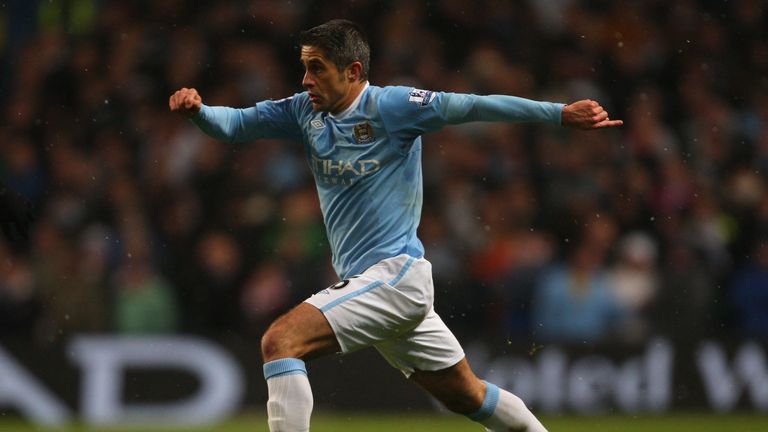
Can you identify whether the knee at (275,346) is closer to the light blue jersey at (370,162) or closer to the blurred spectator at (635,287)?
the light blue jersey at (370,162)

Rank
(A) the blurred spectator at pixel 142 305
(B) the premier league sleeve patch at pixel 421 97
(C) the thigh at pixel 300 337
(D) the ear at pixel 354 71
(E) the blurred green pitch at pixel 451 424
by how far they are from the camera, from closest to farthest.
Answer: (C) the thigh at pixel 300 337 → (B) the premier league sleeve patch at pixel 421 97 → (D) the ear at pixel 354 71 → (E) the blurred green pitch at pixel 451 424 → (A) the blurred spectator at pixel 142 305

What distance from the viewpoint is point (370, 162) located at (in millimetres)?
6285

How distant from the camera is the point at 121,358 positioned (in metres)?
11.1

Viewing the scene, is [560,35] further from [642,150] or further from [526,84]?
[642,150]

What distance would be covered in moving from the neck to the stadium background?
5.21 meters

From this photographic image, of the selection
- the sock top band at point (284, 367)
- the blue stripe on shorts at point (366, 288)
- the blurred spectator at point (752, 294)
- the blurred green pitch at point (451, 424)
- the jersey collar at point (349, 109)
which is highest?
the jersey collar at point (349, 109)

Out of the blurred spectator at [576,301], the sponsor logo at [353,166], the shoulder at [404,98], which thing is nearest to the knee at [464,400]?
the sponsor logo at [353,166]

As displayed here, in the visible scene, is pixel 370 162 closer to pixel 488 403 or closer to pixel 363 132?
pixel 363 132

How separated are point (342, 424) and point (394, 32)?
4.31 m

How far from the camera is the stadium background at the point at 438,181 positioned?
11.6 meters

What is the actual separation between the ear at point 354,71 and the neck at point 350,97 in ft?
0.10

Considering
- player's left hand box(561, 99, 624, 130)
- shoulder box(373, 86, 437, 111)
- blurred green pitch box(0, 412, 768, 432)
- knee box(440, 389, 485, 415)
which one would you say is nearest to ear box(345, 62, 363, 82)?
shoulder box(373, 86, 437, 111)

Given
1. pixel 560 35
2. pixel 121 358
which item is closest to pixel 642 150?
pixel 560 35

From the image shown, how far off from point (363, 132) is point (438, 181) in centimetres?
617
